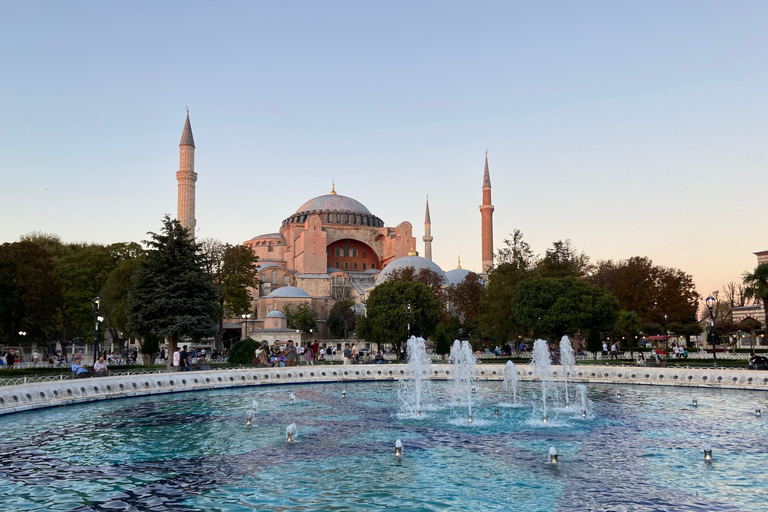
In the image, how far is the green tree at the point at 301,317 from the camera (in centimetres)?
4434

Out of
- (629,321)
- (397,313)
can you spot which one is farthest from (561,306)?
(397,313)

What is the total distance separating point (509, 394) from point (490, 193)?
4009 cm

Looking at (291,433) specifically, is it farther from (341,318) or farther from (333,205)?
(333,205)

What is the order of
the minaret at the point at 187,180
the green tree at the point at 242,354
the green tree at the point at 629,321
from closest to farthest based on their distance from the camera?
the green tree at the point at 242,354
the green tree at the point at 629,321
the minaret at the point at 187,180

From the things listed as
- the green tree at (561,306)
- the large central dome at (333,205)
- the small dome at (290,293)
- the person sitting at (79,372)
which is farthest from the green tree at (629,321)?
the large central dome at (333,205)

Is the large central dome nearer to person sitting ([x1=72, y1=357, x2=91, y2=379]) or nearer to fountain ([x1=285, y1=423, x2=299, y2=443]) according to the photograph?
person sitting ([x1=72, y1=357, x2=91, y2=379])

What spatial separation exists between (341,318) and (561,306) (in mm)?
23822

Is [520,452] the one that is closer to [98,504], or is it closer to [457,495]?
[457,495]

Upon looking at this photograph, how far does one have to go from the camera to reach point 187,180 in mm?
40031

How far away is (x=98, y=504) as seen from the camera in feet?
19.6

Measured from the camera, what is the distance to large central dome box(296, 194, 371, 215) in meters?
65.3

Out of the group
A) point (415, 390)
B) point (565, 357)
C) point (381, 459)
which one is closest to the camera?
point (381, 459)

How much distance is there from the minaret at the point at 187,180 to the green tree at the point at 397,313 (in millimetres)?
15558

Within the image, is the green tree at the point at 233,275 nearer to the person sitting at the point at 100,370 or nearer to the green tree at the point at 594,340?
the person sitting at the point at 100,370
